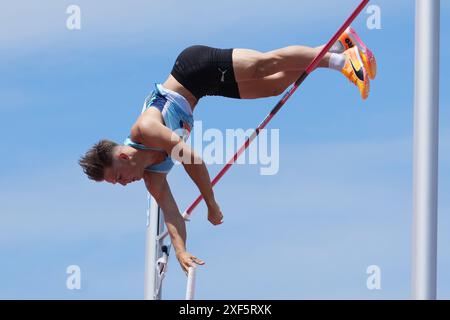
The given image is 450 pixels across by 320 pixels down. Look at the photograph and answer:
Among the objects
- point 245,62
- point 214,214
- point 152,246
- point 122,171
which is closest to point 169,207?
point 214,214

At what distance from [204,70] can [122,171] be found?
47.8 inches

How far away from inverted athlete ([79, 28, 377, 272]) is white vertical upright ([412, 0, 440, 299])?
219 centimetres

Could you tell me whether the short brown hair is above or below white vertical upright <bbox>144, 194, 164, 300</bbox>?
above

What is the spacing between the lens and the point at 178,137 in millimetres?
9148

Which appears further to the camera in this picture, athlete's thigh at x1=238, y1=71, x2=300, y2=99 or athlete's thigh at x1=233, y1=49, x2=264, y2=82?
athlete's thigh at x1=238, y1=71, x2=300, y2=99

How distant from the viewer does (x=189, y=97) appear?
989 centimetres

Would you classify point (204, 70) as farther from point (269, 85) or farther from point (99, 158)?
point (99, 158)

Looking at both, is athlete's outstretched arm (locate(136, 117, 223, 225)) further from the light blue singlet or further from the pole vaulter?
the pole vaulter

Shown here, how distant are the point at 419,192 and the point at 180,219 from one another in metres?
2.78

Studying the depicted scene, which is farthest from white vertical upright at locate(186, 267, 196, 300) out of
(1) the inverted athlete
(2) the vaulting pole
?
(2) the vaulting pole

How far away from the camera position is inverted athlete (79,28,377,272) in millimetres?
9266

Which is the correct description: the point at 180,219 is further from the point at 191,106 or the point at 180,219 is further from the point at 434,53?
the point at 434,53

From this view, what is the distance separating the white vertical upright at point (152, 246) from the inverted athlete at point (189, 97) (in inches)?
89.7
